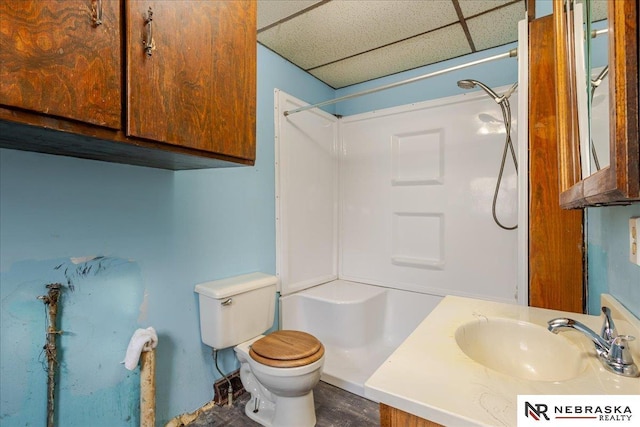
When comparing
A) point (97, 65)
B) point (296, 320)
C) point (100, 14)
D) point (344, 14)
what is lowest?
point (296, 320)

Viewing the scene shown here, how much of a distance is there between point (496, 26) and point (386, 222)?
144 cm

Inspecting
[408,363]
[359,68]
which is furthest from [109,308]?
[359,68]

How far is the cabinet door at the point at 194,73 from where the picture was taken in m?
0.90

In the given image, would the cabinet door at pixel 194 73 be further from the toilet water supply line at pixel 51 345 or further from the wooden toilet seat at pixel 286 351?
the wooden toilet seat at pixel 286 351

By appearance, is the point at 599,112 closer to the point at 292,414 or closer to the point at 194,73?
the point at 194,73

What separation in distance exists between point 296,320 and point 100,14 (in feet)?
6.53

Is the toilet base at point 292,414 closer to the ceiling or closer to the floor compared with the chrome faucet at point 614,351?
closer to the floor

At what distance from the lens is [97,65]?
81cm

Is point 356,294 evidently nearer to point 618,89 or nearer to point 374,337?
point 374,337

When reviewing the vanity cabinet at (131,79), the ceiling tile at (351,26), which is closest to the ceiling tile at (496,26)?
the ceiling tile at (351,26)

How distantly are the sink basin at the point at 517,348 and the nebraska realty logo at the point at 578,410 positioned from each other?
0.30 m

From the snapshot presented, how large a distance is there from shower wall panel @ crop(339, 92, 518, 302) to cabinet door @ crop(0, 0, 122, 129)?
76.6 inches

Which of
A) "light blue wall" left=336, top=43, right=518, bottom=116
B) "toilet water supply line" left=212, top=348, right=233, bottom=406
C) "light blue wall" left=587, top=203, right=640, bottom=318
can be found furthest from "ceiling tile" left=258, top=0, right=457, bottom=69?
"toilet water supply line" left=212, top=348, right=233, bottom=406

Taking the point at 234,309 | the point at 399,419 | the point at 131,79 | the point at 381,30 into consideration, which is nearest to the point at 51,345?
the point at 234,309
